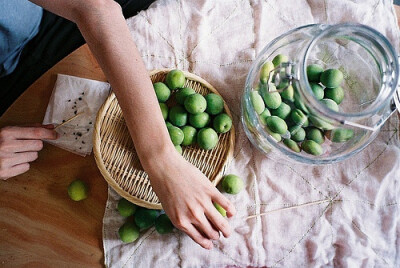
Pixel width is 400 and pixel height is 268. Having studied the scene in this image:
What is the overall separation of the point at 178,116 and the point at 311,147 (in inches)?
12.0

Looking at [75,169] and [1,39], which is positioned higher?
[1,39]

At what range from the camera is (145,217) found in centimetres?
95

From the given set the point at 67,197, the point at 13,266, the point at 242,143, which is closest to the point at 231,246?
the point at 242,143

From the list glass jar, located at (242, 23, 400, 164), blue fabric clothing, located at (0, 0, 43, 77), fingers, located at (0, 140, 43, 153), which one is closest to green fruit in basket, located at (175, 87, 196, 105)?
glass jar, located at (242, 23, 400, 164)

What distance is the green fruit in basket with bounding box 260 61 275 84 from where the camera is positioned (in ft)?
2.94

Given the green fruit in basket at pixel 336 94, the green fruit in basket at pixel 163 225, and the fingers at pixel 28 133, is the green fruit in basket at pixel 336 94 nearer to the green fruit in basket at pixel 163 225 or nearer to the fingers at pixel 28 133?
the green fruit in basket at pixel 163 225

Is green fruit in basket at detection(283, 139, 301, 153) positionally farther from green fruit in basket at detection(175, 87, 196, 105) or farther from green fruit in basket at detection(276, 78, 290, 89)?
green fruit in basket at detection(175, 87, 196, 105)

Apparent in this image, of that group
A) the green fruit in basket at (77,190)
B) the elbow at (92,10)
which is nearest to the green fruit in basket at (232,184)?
the green fruit in basket at (77,190)

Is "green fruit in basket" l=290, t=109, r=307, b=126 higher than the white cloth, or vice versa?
"green fruit in basket" l=290, t=109, r=307, b=126

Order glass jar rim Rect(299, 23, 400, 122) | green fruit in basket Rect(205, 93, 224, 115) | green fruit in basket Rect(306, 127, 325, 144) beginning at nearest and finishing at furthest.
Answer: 1. glass jar rim Rect(299, 23, 400, 122)
2. green fruit in basket Rect(306, 127, 325, 144)
3. green fruit in basket Rect(205, 93, 224, 115)

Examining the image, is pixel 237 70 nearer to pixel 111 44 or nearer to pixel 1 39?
pixel 111 44

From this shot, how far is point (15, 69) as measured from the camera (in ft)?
4.17

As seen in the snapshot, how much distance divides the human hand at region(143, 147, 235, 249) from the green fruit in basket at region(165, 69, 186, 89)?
0.63 feet

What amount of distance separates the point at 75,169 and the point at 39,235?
175 millimetres
